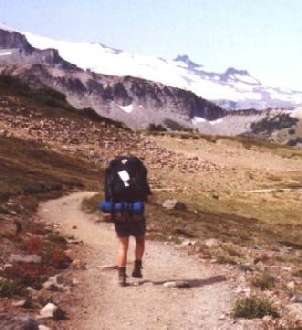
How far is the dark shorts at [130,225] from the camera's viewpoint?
17.6 meters

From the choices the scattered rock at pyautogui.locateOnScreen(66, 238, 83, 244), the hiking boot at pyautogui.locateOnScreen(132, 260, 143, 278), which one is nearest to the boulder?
the hiking boot at pyautogui.locateOnScreen(132, 260, 143, 278)

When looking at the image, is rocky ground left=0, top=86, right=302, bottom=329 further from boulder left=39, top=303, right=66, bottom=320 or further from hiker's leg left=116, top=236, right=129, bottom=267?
hiker's leg left=116, top=236, right=129, bottom=267

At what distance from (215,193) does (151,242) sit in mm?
46511

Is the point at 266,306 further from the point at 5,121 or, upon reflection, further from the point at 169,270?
the point at 5,121

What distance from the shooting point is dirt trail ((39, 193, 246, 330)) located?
14.3 metres

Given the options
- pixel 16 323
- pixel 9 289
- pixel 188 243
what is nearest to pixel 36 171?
pixel 188 243

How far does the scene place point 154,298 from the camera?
16391 mm

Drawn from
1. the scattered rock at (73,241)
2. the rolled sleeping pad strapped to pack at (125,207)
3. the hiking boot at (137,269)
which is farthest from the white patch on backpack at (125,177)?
the scattered rock at (73,241)

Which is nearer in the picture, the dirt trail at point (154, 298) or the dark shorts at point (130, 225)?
the dirt trail at point (154, 298)

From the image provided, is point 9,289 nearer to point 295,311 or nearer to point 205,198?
point 295,311

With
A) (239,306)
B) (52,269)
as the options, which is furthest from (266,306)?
(52,269)

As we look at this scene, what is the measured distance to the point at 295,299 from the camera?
54.1 ft

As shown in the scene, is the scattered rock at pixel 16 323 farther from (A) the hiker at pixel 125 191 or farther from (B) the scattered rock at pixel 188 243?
(B) the scattered rock at pixel 188 243

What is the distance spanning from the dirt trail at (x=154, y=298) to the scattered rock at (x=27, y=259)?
1.52m
